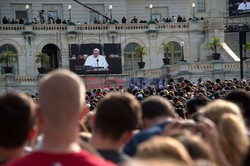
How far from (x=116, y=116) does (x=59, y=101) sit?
1287 millimetres

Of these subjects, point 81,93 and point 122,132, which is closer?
point 81,93

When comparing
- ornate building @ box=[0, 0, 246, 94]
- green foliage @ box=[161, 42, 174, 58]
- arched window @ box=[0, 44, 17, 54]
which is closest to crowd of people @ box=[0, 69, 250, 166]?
ornate building @ box=[0, 0, 246, 94]

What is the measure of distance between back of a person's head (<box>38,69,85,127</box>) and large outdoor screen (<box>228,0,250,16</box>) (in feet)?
195

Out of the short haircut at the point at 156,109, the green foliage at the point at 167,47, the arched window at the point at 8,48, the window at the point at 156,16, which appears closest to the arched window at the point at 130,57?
the green foliage at the point at 167,47

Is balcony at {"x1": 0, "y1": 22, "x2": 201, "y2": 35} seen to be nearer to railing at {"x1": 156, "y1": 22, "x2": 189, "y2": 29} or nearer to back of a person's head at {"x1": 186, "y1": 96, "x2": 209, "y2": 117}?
railing at {"x1": 156, "y1": 22, "x2": 189, "y2": 29}

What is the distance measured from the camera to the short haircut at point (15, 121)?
5.80m

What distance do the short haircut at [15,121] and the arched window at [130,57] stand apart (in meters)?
50.2

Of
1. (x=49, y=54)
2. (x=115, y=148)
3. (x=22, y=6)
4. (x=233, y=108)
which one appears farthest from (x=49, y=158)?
(x=22, y=6)

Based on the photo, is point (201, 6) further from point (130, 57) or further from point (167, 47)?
point (167, 47)

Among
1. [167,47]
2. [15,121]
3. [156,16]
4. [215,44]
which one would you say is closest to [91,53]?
Result: [167,47]

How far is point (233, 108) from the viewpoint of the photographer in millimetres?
7531

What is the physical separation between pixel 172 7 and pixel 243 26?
9.40m

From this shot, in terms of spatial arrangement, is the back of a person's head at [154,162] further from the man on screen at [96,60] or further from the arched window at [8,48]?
the arched window at [8,48]

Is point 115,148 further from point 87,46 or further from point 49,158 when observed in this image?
point 87,46
